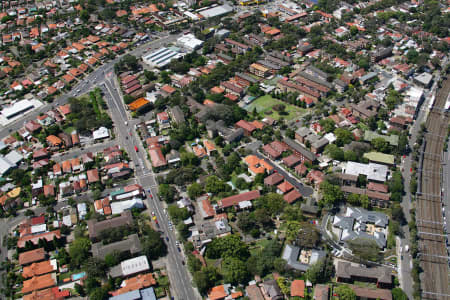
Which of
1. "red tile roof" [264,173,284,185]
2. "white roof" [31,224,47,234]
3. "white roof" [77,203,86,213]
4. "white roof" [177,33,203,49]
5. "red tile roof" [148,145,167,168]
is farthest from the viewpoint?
"white roof" [177,33,203,49]

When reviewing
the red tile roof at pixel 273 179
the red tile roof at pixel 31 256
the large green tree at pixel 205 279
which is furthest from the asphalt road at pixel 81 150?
the large green tree at pixel 205 279

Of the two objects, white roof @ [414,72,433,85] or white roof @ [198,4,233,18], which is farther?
white roof @ [198,4,233,18]

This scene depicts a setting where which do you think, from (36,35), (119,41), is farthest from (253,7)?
(36,35)

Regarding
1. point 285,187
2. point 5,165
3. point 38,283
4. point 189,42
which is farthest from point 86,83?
point 285,187

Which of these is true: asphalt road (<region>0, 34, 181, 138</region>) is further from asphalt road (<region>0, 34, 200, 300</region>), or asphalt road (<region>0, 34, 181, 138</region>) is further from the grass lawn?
the grass lawn

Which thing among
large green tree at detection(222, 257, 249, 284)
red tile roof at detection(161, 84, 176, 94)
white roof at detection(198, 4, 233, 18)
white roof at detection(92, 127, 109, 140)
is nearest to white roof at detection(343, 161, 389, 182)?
large green tree at detection(222, 257, 249, 284)

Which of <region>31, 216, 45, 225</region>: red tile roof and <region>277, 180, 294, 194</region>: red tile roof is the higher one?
<region>277, 180, 294, 194</region>: red tile roof

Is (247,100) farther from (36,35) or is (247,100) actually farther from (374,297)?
(36,35)
